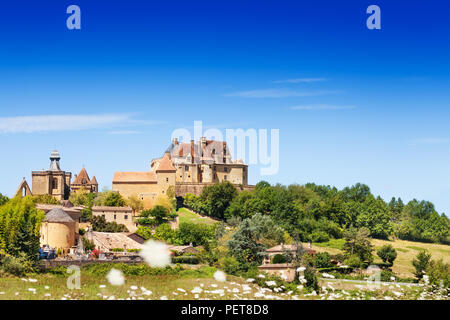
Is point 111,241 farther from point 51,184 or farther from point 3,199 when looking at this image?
point 51,184

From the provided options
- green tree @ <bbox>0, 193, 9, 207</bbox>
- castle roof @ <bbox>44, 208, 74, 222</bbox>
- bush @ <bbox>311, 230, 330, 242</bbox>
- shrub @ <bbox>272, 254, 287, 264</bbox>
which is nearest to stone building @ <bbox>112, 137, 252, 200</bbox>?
bush @ <bbox>311, 230, 330, 242</bbox>

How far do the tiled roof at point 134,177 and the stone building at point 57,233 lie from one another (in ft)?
87.9

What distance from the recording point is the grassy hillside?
6250cm

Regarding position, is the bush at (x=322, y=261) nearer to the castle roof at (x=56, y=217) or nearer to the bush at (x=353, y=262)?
the bush at (x=353, y=262)

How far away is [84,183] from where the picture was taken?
9144 cm

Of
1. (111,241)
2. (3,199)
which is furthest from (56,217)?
(3,199)

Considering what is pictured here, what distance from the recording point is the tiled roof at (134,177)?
280ft

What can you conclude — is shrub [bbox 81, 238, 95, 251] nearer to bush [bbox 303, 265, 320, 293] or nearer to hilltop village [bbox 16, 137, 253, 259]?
hilltop village [bbox 16, 137, 253, 259]

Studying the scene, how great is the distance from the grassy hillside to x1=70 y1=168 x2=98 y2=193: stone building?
32323 mm

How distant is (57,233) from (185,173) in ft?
118

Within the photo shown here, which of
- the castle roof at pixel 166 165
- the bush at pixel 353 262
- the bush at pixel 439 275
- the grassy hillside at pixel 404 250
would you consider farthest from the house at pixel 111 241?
the bush at pixel 439 275

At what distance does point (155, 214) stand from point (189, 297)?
36.0m
